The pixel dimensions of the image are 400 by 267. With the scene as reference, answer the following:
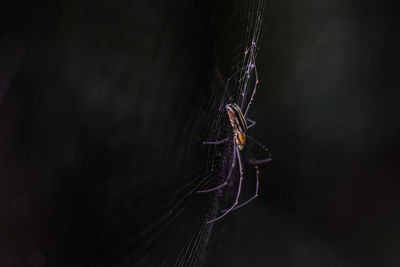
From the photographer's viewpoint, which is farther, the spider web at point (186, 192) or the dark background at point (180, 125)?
the spider web at point (186, 192)

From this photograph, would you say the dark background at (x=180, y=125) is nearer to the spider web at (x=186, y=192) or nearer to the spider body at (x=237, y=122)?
the spider web at (x=186, y=192)

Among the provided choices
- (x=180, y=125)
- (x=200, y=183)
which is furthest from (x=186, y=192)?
(x=180, y=125)

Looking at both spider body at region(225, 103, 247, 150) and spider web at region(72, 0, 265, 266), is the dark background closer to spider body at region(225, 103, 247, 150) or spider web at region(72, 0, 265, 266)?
spider web at region(72, 0, 265, 266)

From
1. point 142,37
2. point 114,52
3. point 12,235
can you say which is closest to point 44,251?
point 12,235

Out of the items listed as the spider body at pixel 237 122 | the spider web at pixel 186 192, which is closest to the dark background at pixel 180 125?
the spider web at pixel 186 192

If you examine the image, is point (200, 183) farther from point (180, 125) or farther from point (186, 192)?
point (180, 125)

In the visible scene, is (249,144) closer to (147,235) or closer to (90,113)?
(147,235)
